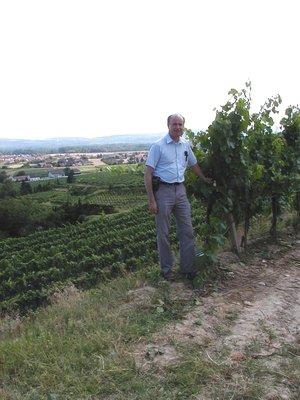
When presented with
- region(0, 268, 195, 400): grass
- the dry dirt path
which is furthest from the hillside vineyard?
region(0, 268, 195, 400): grass

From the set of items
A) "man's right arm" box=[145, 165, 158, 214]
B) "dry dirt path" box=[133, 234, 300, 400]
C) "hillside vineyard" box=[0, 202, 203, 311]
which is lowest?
"hillside vineyard" box=[0, 202, 203, 311]

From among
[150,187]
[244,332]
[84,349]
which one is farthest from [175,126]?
[84,349]

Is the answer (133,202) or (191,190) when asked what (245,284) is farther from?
(133,202)

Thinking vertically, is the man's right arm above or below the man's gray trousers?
above

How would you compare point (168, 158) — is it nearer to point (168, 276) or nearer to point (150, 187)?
point (150, 187)

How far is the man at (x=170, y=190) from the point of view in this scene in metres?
5.01

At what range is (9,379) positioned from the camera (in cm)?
340

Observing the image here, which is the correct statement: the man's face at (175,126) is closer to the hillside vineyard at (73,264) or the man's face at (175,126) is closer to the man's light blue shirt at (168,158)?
the man's light blue shirt at (168,158)

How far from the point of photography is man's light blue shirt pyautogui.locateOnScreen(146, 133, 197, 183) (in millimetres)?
5000

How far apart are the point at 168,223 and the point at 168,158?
755 mm

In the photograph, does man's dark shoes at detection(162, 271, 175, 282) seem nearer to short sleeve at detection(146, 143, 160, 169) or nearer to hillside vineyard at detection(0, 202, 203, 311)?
short sleeve at detection(146, 143, 160, 169)

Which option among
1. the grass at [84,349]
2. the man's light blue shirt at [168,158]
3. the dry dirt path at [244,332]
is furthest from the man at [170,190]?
the grass at [84,349]

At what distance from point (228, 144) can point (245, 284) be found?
5.86 ft

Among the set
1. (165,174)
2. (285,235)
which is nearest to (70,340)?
(165,174)
